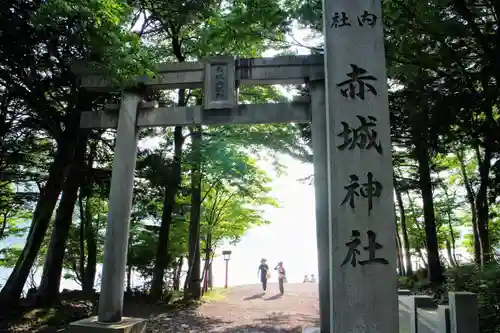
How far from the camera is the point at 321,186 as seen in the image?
6758mm

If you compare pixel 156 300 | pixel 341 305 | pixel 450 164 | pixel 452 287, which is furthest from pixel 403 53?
pixel 156 300

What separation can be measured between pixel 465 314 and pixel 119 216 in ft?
18.1

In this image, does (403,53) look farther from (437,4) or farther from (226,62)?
(226,62)

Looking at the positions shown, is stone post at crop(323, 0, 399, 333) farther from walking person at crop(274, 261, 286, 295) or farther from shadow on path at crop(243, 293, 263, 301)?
walking person at crop(274, 261, 286, 295)

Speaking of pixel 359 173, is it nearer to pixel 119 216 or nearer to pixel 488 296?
pixel 488 296

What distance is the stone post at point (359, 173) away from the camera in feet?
12.8

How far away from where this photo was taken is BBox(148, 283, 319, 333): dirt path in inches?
356

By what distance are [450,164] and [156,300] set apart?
11.7 metres

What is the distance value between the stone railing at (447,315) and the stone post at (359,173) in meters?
0.56

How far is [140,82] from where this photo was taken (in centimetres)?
719

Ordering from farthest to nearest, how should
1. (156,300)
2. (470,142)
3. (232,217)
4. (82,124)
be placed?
(232,217) < (156,300) < (470,142) < (82,124)

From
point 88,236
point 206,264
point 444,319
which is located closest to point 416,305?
point 444,319

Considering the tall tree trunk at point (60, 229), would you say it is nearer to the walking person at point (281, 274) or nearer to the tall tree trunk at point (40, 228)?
the tall tree trunk at point (40, 228)

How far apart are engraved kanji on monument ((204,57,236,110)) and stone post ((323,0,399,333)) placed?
8.73 feet
